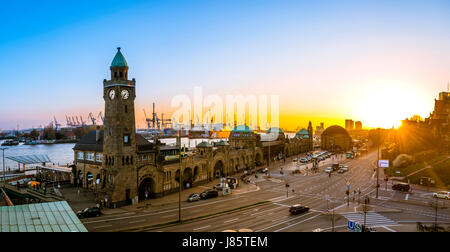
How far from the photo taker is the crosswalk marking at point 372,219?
38.2m

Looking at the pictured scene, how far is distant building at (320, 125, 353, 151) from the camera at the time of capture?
160m

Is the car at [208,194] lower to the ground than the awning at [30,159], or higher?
lower

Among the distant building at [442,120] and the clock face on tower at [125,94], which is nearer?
the clock face on tower at [125,94]

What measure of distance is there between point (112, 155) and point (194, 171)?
877 inches

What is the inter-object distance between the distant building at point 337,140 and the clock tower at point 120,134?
13115 centimetres

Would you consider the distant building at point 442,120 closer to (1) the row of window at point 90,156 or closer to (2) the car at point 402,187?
(2) the car at point 402,187

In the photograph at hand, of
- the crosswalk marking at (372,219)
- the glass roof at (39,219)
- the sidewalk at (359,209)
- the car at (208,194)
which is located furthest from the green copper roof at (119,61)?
the crosswalk marking at (372,219)

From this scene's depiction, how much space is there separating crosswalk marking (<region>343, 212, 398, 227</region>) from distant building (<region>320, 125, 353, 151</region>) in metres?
121

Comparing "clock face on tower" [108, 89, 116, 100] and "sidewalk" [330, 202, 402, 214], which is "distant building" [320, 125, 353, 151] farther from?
"clock face on tower" [108, 89, 116, 100]

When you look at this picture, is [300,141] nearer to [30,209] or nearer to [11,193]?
[11,193]

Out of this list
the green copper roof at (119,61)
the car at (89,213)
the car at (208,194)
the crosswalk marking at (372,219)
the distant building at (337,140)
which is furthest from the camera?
the distant building at (337,140)

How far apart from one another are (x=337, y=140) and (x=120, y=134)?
5380 inches

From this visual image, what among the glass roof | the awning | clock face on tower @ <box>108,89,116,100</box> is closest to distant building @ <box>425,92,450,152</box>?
clock face on tower @ <box>108,89,116,100</box>

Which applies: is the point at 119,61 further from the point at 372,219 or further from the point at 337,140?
the point at 337,140
